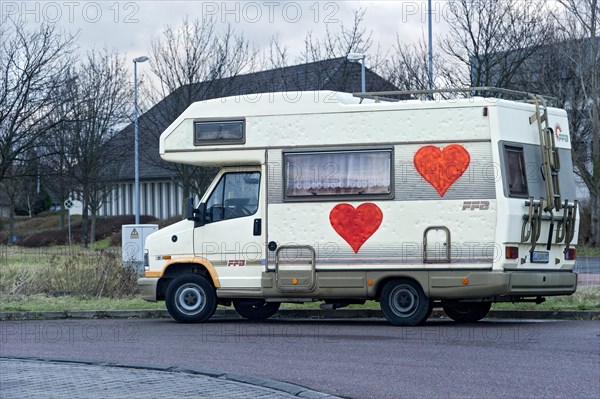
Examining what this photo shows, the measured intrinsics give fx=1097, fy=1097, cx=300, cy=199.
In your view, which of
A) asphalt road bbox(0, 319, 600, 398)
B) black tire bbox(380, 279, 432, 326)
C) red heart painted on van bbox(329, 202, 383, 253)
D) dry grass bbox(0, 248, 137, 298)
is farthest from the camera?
dry grass bbox(0, 248, 137, 298)

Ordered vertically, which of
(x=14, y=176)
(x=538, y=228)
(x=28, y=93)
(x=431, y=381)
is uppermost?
(x=28, y=93)

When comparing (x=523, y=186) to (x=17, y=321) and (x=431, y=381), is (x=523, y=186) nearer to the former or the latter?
(x=431, y=381)

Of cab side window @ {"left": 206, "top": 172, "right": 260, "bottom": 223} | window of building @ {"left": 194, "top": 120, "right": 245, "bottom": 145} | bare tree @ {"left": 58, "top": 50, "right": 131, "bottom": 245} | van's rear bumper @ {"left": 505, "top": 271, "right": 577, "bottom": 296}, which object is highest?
bare tree @ {"left": 58, "top": 50, "right": 131, "bottom": 245}

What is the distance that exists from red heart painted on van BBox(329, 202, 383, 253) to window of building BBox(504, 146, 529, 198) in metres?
1.83

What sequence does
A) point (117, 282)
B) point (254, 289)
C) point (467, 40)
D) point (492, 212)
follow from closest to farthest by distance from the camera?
point (492, 212)
point (254, 289)
point (117, 282)
point (467, 40)

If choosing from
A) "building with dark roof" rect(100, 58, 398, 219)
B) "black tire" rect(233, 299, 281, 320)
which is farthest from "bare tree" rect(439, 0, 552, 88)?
"black tire" rect(233, 299, 281, 320)

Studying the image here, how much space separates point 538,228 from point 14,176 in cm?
2352

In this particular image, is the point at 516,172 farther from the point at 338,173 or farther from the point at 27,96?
the point at 27,96

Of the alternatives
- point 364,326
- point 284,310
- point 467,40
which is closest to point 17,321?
point 284,310

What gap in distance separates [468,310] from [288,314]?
10.2ft

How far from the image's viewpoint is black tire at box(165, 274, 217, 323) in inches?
641

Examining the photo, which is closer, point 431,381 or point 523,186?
point 431,381

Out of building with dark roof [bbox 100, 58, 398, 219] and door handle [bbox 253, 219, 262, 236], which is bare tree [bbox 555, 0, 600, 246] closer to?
building with dark roof [bbox 100, 58, 398, 219]

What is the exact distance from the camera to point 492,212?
14.7 m
